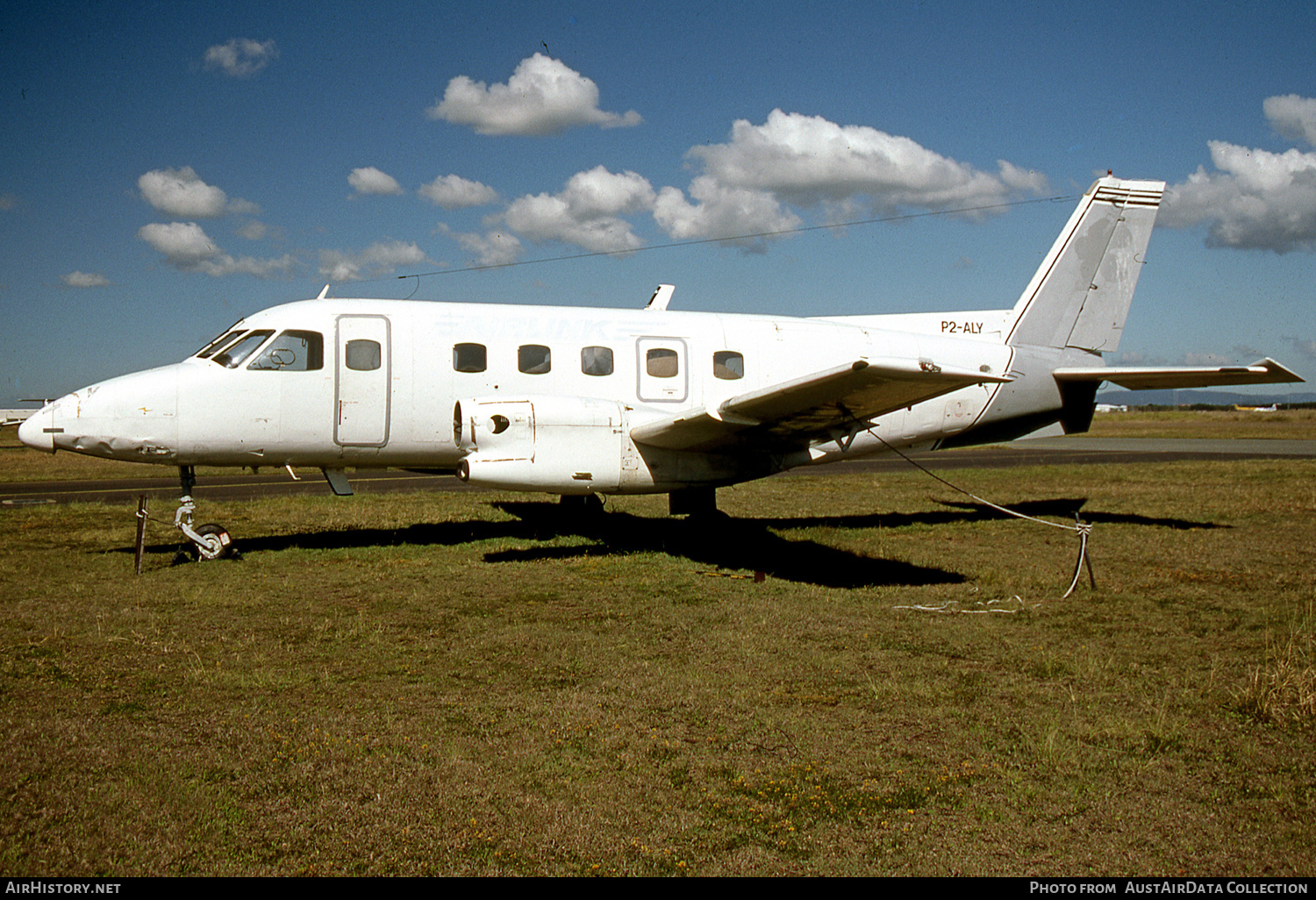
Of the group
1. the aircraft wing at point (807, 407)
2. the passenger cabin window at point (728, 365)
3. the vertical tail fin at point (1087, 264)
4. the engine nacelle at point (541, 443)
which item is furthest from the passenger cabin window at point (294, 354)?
the vertical tail fin at point (1087, 264)

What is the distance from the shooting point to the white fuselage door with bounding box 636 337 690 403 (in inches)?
500

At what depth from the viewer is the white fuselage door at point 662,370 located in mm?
12695

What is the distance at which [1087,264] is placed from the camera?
14828mm

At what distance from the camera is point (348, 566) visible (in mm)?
11297

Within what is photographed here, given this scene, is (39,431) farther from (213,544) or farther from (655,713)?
(655,713)

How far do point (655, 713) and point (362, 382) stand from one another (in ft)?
25.7

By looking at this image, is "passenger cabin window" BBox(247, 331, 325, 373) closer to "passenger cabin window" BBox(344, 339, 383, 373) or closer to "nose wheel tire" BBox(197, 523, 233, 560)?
"passenger cabin window" BBox(344, 339, 383, 373)

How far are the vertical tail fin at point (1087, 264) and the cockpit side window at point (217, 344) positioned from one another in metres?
12.5

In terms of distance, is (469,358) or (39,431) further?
(469,358)

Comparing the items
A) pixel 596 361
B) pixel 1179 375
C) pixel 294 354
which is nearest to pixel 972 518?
pixel 1179 375

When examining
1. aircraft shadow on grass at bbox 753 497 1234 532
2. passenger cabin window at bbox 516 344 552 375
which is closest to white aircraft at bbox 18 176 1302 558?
passenger cabin window at bbox 516 344 552 375
